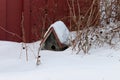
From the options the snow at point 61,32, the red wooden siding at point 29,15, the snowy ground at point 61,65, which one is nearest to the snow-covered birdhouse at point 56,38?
the snow at point 61,32

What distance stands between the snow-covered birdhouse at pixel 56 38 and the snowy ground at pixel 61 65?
24 cm

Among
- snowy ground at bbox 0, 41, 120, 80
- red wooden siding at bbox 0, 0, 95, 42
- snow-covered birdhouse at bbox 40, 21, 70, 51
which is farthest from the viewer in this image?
red wooden siding at bbox 0, 0, 95, 42

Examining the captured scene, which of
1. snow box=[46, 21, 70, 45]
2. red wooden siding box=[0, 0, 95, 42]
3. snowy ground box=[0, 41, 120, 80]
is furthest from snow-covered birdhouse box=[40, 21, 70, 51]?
red wooden siding box=[0, 0, 95, 42]

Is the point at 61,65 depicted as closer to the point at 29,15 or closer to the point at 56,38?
the point at 56,38

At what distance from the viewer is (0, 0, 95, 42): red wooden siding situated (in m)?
6.90

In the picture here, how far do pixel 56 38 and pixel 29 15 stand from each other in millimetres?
1011

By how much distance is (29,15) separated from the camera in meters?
7.04

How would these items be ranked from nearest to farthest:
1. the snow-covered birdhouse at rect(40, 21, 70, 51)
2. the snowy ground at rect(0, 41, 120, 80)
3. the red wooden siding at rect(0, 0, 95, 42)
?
the snowy ground at rect(0, 41, 120, 80) → the snow-covered birdhouse at rect(40, 21, 70, 51) → the red wooden siding at rect(0, 0, 95, 42)

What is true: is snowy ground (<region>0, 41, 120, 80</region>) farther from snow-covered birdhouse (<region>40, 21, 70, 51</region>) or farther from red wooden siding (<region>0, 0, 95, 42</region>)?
red wooden siding (<region>0, 0, 95, 42</region>)

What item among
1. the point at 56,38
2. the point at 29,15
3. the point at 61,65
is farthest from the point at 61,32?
the point at 61,65

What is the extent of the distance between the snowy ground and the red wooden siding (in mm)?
719

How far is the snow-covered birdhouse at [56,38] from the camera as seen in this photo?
6234mm

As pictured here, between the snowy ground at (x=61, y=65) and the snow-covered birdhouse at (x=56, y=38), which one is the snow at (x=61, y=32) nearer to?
the snow-covered birdhouse at (x=56, y=38)

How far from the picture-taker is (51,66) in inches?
202
